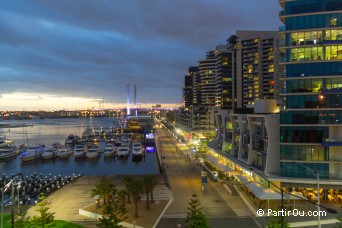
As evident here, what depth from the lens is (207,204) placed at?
42656mm

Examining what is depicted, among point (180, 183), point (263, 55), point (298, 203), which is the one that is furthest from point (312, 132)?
point (263, 55)

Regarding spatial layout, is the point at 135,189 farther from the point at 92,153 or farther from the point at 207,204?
the point at 92,153

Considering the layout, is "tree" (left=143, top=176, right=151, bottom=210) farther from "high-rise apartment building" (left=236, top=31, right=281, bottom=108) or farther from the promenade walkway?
"high-rise apartment building" (left=236, top=31, right=281, bottom=108)

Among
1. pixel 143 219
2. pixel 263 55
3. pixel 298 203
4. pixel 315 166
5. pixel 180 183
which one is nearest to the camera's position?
pixel 143 219

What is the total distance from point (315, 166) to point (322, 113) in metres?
6.65

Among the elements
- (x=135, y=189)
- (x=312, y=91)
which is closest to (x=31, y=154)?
(x=135, y=189)

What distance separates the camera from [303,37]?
46.1 meters

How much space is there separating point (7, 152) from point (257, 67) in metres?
133

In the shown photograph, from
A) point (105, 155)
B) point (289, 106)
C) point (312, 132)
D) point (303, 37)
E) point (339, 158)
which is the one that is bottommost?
point (105, 155)

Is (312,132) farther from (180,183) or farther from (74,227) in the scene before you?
(74,227)

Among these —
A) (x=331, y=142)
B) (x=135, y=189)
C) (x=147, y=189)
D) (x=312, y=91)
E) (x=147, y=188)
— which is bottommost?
(x=147, y=189)

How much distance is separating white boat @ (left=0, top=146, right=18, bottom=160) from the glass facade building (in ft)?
298

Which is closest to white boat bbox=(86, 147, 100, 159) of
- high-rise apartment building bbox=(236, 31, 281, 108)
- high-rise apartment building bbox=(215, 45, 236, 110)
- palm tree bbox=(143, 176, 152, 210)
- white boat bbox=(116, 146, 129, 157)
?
white boat bbox=(116, 146, 129, 157)

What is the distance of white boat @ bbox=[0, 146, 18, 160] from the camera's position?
108287 mm
